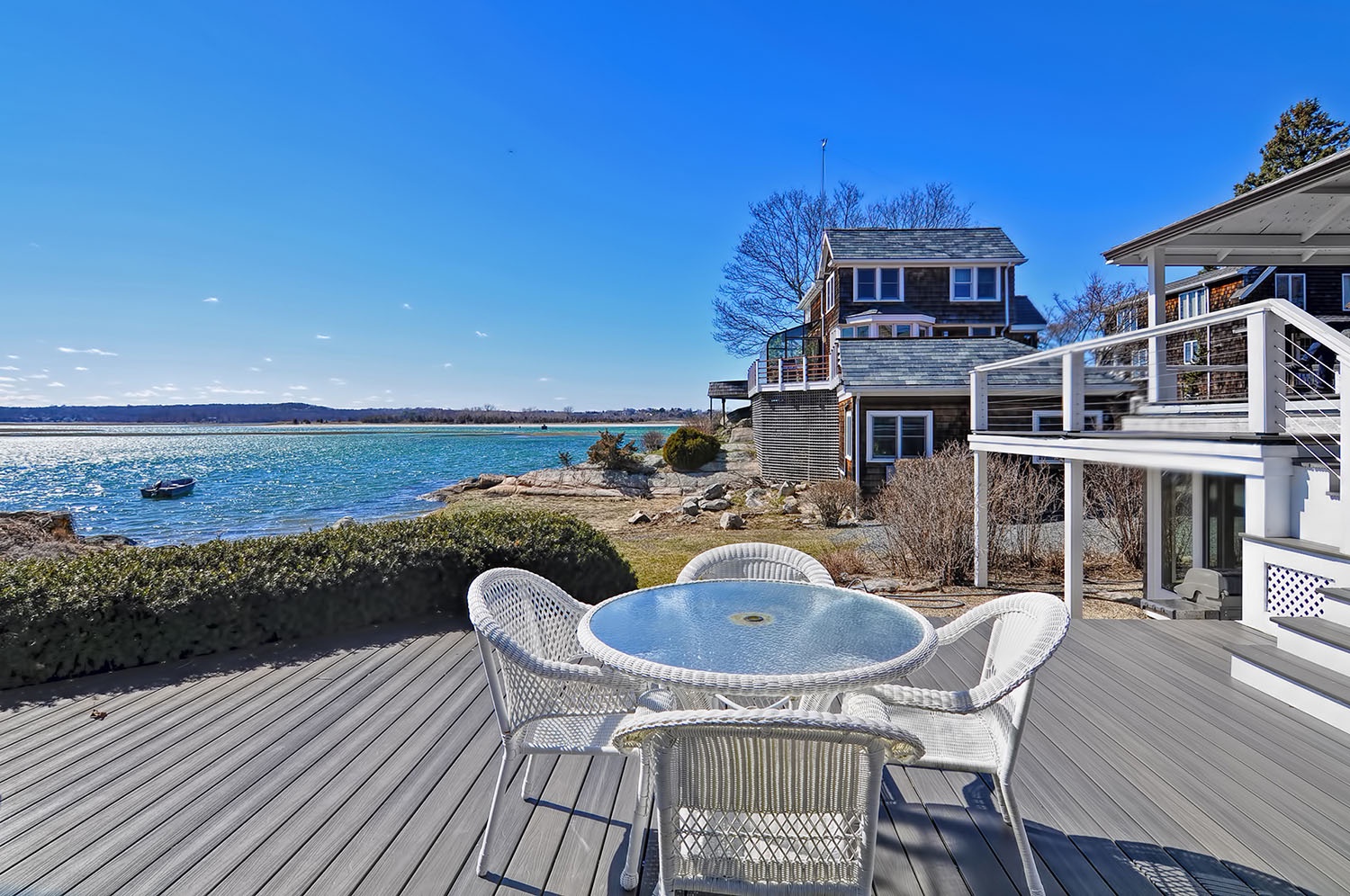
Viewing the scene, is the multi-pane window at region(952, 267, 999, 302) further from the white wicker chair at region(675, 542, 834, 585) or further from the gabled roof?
the white wicker chair at region(675, 542, 834, 585)

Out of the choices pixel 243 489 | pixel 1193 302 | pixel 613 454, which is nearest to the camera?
pixel 1193 302

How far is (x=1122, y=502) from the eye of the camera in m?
8.84

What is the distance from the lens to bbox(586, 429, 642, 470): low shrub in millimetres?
24375

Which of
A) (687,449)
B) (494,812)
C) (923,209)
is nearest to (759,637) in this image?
(494,812)

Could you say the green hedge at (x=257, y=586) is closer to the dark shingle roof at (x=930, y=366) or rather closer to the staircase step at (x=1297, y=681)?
the staircase step at (x=1297, y=681)

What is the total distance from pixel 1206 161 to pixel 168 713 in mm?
29416

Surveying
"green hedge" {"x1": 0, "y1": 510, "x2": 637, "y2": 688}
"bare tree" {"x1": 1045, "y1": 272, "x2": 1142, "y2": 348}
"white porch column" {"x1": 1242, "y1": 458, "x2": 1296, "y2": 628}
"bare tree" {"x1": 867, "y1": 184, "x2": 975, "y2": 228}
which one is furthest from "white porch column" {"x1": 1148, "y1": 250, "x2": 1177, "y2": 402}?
"bare tree" {"x1": 867, "y1": 184, "x2": 975, "y2": 228}

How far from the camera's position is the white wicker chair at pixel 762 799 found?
4.50 ft

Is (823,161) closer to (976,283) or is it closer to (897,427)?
(976,283)

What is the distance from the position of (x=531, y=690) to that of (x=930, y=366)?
636 inches

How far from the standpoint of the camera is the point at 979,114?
20156 mm

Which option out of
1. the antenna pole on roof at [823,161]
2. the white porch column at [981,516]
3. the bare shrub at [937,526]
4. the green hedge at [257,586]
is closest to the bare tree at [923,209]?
the antenna pole on roof at [823,161]

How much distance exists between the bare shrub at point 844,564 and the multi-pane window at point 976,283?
16.7 meters

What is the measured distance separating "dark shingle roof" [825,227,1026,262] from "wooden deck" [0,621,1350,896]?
20.7 metres
